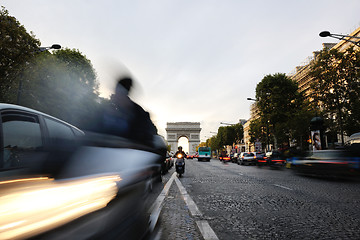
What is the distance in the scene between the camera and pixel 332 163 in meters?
12.3

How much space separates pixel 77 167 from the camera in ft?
6.95

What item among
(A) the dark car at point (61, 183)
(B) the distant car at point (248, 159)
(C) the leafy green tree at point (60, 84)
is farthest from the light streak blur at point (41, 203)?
(B) the distant car at point (248, 159)

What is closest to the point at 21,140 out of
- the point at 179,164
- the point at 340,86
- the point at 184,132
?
the point at 179,164

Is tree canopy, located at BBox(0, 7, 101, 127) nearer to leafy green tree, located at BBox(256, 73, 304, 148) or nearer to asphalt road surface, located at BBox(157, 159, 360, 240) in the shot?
asphalt road surface, located at BBox(157, 159, 360, 240)

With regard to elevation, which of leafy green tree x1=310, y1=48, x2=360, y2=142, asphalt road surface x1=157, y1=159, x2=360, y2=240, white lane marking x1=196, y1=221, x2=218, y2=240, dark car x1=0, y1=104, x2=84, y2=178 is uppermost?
leafy green tree x1=310, y1=48, x2=360, y2=142

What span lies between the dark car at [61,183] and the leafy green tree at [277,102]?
3778 centimetres

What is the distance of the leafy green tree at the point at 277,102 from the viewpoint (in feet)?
129

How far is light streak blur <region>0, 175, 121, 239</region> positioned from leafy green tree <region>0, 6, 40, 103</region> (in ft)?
66.3

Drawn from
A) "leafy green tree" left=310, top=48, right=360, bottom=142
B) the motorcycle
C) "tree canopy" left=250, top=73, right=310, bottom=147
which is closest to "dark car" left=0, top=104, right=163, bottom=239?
the motorcycle

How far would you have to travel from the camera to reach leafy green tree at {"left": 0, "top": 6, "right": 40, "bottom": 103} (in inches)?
778

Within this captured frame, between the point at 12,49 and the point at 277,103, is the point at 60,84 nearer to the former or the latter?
the point at 12,49

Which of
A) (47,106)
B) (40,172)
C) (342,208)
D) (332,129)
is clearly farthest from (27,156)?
(332,129)

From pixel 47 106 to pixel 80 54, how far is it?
33.5ft

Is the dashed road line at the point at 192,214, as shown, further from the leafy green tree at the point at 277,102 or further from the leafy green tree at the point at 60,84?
the leafy green tree at the point at 277,102
